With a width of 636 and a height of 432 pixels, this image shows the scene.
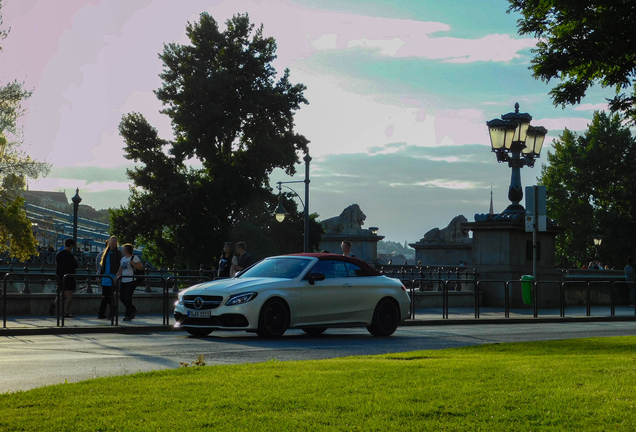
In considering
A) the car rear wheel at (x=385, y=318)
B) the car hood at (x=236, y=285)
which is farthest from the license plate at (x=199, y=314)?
the car rear wheel at (x=385, y=318)

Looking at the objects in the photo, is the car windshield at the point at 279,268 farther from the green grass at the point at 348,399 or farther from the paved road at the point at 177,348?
the green grass at the point at 348,399

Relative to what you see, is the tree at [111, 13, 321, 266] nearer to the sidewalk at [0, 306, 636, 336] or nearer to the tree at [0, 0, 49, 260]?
the tree at [0, 0, 49, 260]

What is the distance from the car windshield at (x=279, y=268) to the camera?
625 inches

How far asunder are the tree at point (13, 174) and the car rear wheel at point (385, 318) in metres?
28.7

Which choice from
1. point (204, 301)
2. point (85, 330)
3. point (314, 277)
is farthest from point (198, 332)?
point (85, 330)

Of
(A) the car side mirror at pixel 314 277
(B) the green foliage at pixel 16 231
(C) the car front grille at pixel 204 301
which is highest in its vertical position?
(B) the green foliage at pixel 16 231

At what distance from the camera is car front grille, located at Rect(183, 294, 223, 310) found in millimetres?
14984

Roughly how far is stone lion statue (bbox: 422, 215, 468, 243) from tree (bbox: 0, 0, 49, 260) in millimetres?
19997

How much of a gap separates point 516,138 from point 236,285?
11.5 m

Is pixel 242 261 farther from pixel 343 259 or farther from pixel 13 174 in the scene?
pixel 13 174

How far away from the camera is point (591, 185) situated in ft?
257

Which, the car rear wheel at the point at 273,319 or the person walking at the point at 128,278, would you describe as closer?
the car rear wheel at the point at 273,319

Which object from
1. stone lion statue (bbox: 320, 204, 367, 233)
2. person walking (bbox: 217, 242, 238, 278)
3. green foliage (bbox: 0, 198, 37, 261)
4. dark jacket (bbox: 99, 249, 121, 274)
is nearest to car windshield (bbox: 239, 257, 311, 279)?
person walking (bbox: 217, 242, 238, 278)

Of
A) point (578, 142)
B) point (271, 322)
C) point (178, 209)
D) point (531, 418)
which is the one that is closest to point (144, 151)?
point (178, 209)
